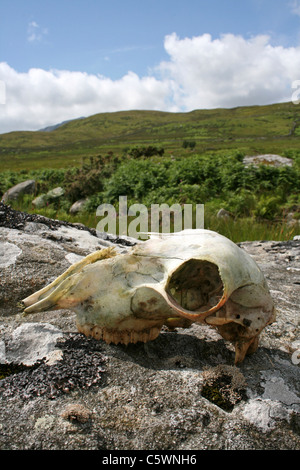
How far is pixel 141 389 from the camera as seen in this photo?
2.24 meters

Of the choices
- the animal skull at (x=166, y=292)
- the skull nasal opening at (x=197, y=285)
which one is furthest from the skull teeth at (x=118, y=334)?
the skull nasal opening at (x=197, y=285)

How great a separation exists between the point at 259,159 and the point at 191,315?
21756 millimetres

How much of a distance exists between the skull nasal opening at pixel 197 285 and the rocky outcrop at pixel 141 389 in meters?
0.34

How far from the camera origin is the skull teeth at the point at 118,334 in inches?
103

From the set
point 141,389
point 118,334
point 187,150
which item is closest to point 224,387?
point 141,389

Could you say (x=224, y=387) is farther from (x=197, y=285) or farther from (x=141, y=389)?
(x=197, y=285)

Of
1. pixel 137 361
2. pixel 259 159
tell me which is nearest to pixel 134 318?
pixel 137 361

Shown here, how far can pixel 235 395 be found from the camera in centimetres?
228

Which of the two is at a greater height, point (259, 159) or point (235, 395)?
point (259, 159)

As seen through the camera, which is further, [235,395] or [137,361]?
[137,361]

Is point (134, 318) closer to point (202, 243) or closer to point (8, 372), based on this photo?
point (202, 243)

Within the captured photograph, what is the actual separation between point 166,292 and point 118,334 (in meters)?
0.52

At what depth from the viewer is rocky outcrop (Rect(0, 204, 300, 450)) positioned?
6.31 feet
